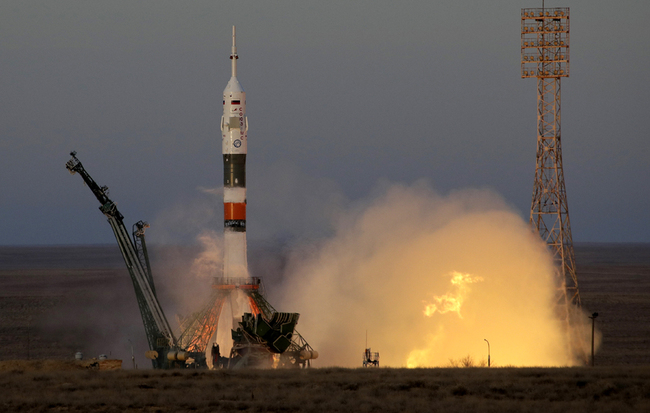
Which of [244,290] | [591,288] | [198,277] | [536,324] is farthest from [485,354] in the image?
[591,288]

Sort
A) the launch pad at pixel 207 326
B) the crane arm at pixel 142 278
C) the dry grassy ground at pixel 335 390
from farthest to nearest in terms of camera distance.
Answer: the crane arm at pixel 142 278
the launch pad at pixel 207 326
the dry grassy ground at pixel 335 390

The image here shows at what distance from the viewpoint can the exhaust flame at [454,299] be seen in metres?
70.2

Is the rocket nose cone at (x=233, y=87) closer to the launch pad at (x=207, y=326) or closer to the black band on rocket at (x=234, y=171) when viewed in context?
the black band on rocket at (x=234, y=171)

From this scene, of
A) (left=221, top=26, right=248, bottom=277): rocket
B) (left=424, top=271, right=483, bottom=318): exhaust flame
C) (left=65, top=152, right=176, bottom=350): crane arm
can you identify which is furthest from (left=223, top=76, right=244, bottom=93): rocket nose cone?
(left=424, top=271, right=483, bottom=318): exhaust flame

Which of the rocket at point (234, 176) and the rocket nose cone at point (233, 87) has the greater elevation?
the rocket nose cone at point (233, 87)

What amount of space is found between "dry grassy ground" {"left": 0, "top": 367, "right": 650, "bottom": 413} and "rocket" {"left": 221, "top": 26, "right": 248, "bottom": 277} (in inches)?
621

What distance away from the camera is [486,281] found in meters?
70.8

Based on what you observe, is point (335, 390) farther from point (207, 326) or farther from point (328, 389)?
point (207, 326)

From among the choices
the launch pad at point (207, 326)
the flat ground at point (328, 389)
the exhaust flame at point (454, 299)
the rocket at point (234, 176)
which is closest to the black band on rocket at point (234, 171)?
the rocket at point (234, 176)

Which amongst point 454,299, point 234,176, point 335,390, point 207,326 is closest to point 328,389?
point 335,390

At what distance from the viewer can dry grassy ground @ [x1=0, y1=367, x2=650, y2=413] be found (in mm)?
43312

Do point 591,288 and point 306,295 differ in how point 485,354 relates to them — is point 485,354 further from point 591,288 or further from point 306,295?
point 591,288

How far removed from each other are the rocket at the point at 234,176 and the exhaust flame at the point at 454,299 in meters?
14.0

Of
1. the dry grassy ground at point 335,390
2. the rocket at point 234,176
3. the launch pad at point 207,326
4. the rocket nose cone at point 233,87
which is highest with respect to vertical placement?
the rocket nose cone at point 233,87
